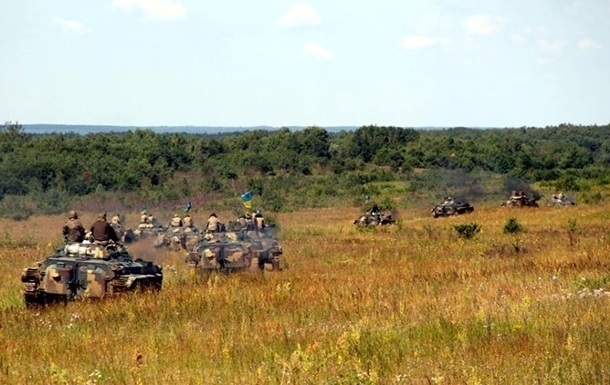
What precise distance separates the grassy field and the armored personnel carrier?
1.65ft

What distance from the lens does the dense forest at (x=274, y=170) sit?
69.1m

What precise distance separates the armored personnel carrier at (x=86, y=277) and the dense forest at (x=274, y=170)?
41.1 meters

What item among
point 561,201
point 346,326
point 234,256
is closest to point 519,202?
point 561,201

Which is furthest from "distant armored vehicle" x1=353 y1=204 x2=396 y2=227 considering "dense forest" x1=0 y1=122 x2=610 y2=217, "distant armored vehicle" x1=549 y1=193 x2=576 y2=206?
"dense forest" x1=0 y1=122 x2=610 y2=217

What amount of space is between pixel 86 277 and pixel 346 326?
22.0 feet

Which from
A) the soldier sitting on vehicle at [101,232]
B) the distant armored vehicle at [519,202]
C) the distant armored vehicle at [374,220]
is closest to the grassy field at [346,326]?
the soldier sitting on vehicle at [101,232]

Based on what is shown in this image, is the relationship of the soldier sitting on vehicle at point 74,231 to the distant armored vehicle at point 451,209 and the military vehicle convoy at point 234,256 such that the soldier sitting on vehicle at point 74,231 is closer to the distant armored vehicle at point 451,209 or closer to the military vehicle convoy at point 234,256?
the military vehicle convoy at point 234,256

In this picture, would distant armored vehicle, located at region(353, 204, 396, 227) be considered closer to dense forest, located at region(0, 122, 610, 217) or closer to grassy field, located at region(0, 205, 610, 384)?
dense forest, located at region(0, 122, 610, 217)

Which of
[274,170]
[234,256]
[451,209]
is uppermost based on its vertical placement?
[234,256]

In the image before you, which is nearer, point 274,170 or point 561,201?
point 561,201

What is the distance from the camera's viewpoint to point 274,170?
9162 centimetres

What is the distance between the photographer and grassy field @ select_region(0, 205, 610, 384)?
10.3 m

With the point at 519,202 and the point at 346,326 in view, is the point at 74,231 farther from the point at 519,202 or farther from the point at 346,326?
the point at 519,202

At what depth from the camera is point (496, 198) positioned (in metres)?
65.4
